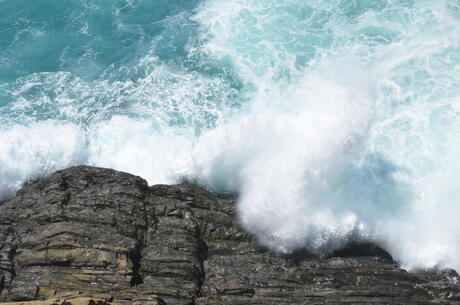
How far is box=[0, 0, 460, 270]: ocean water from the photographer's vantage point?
78.3 ft

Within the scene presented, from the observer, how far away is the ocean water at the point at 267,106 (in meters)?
23.9

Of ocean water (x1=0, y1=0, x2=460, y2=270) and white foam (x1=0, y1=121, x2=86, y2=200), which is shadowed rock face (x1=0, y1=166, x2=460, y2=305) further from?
white foam (x1=0, y1=121, x2=86, y2=200)

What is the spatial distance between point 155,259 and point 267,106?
13529 millimetres

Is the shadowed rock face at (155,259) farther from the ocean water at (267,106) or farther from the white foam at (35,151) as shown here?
the white foam at (35,151)

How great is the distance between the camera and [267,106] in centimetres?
2970

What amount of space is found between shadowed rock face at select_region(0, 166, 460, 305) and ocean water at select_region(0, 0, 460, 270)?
154 cm

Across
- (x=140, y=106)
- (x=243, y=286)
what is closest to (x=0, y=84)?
(x=140, y=106)

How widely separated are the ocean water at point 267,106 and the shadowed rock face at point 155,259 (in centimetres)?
154

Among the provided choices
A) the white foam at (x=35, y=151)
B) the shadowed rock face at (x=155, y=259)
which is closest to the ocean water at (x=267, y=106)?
the white foam at (x=35, y=151)

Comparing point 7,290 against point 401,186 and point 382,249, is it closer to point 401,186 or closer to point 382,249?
point 382,249

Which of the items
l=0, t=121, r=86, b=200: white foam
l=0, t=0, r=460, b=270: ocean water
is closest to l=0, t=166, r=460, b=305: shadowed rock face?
l=0, t=0, r=460, b=270: ocean water

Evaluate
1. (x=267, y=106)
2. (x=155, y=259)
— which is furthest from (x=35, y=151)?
(x=267, y=106)

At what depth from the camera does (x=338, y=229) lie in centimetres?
2241

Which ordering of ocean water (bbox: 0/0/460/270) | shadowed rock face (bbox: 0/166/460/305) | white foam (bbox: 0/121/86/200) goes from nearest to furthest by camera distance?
shadowed rock face (bbox: 0/166/460/305) < ocean water (bbox: 0/0/460/270) < white foam (bbox: 0/121/86/200)
